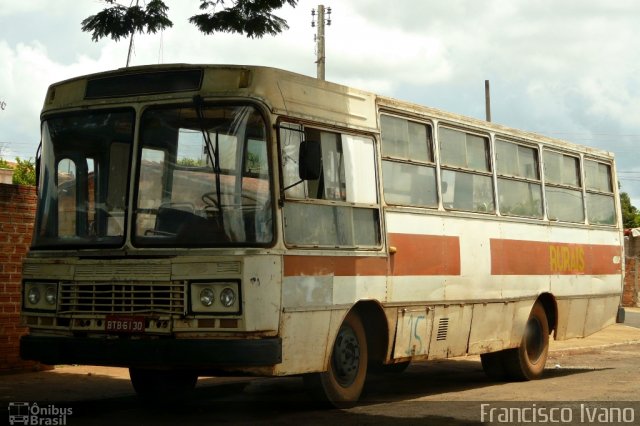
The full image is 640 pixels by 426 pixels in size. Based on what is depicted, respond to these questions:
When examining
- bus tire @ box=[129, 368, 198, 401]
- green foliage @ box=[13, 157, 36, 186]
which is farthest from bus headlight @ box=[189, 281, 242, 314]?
green foliage @ box=[13, 157, 36, 186]

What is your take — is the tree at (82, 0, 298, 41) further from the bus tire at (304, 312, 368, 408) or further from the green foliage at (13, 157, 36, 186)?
the green foliage at (13, 157, 36, 186)

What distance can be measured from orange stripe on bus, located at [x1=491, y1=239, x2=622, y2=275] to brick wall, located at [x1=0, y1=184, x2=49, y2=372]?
565 cm

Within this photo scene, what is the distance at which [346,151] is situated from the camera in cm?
1090

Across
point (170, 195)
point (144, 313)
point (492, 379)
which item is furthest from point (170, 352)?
point (492, 379)

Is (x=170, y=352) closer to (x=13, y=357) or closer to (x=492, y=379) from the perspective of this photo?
(x=13, y=357)

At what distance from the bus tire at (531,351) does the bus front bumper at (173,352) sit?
564 centimetres

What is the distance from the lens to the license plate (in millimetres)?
9531

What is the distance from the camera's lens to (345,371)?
10.9 meters

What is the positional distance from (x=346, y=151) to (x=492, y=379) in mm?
5113

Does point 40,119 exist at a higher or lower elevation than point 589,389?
higher

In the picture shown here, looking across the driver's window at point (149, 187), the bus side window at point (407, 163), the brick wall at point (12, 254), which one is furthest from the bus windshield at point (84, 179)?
the bus side window at point (407, 163)

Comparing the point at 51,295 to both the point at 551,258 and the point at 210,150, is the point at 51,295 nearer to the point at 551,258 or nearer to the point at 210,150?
the point at 210,150

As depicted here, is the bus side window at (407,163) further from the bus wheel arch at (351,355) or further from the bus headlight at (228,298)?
the bus headlight at (228,298)

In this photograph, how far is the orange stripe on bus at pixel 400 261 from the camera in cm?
999
